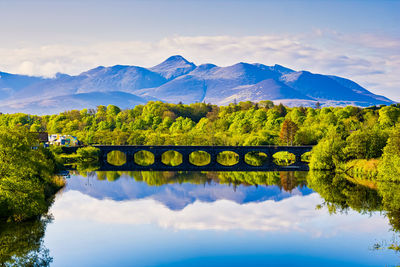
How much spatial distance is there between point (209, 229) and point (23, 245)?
657 inches

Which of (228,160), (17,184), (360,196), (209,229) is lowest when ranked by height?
(209,229)

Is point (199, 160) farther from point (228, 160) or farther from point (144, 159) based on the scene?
point (144, 159)

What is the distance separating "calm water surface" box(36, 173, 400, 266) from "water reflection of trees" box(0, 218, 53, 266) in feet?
2.29

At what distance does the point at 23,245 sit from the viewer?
1453 inches

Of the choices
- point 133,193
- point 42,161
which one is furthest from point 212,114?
point 42,161

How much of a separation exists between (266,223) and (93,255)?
18.8 meters

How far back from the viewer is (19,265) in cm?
3300

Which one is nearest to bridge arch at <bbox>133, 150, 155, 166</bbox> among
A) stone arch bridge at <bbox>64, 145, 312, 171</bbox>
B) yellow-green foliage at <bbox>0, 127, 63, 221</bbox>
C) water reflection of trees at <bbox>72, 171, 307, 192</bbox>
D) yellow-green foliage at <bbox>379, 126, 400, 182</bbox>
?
stone arch bridge at <bbox>64, 145, 312, 171</bbox>

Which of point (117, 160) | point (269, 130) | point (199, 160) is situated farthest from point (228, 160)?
point (269, 130)

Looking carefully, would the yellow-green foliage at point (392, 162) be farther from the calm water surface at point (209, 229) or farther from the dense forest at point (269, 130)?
the calm water surface at point (209, 229)

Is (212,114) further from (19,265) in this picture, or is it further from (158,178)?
(19,265)

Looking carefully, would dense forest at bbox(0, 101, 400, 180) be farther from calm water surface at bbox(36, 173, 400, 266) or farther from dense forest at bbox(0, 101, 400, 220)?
calm water surface at bbox(36, 173, 400, 266)

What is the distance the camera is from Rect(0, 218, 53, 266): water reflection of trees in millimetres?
33875

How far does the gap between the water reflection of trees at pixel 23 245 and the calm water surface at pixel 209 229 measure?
0.70 meters
